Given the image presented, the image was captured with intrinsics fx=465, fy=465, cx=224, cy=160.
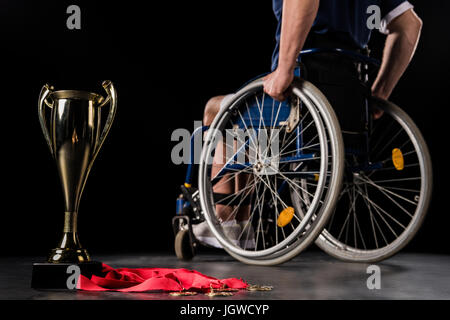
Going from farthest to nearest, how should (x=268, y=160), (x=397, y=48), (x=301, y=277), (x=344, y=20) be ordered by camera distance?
(x=397, y=48) < (x=344, y=20) < (x=268, y=160) < (x=301, y=277)

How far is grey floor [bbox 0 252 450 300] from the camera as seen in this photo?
0.98m

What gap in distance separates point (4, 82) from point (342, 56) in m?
1.91

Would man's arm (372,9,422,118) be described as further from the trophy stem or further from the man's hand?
the trophy stem

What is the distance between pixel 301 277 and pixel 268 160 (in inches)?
14.7

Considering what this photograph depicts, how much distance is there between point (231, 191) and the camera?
1810 mm

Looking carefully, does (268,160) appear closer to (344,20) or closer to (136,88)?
(344,20)

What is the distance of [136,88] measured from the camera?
2.97 meters

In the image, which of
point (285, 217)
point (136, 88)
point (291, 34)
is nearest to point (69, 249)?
point (285, 217)

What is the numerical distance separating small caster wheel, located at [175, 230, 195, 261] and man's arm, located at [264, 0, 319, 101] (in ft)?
2.37

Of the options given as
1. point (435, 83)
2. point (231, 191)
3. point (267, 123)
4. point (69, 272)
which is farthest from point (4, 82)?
point (435, 83)

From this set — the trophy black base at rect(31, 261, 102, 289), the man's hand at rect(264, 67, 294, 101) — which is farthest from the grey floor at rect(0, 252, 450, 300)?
the man's hand at rect(264, 67, 294, 101)

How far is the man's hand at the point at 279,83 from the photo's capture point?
4.53 feet

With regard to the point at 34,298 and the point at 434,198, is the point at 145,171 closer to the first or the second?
the point at 434,198

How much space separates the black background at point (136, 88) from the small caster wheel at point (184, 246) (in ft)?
1.90
